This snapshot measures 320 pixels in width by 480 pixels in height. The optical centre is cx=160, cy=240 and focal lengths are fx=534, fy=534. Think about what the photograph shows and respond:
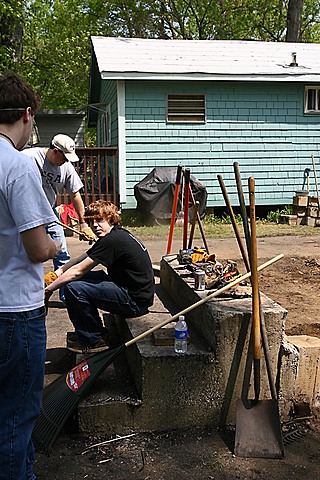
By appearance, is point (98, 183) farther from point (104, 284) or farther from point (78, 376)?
point (78, 376)

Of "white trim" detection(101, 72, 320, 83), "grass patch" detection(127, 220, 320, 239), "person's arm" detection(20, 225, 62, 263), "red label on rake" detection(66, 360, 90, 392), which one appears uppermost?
"white trim" detection(101, 72, 320, 83)

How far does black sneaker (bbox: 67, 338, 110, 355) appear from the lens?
3990 millimetres

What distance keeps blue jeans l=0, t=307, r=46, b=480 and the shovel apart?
4.76 feet

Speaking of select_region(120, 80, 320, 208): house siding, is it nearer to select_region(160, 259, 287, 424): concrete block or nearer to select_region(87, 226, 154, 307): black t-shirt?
select_region(87, 226, 154, 307): black t-shirt

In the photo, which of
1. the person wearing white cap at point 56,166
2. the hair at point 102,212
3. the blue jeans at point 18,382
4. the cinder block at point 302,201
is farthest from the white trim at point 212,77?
the blue jeans at point 18,382

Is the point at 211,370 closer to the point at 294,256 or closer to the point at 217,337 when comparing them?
the point at 217,337

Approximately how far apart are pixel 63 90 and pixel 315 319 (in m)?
27.3

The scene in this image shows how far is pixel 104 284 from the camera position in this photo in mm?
4039

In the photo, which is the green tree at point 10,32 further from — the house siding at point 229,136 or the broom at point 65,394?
the broom at point 65,394

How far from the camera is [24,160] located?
6.77ft

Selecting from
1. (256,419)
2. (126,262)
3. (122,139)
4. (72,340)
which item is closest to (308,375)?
(256,419)

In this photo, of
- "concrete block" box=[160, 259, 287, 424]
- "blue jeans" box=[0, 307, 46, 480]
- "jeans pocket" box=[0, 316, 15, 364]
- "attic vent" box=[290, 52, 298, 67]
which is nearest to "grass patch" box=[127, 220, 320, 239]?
"attic vent" box=[290, 52, 298, 67]

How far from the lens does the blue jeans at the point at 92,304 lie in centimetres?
394

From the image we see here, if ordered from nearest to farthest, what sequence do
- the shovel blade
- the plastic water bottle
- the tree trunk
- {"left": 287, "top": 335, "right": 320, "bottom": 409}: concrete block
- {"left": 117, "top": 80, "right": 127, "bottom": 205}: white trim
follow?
the shovel blade, the plastic water bottle, {"left": 287, "top": 335, "right": 320, "bottom": 409}: concrete block, {"left": 117, "top": 80, "right": 127, "bottom": 205}: white trim, the tree trunk
